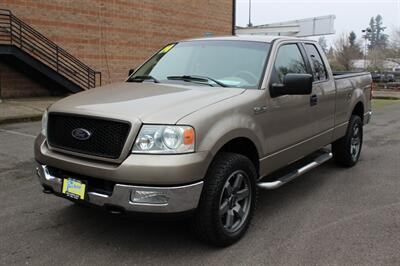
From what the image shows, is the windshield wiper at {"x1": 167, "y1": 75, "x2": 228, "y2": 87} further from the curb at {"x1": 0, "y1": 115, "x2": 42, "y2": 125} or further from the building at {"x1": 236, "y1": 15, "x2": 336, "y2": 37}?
the building at {"x1": 236, "y1": 15, "x2": 336, "y2": 37}

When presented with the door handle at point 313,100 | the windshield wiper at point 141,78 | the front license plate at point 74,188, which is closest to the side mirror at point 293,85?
the door handle at point 313,100

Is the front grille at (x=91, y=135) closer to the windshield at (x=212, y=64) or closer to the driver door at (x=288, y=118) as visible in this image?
the windshield at (x=212, y=64)

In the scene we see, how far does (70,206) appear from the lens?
470 cm

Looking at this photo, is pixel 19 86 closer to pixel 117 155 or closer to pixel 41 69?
pixel 41 69

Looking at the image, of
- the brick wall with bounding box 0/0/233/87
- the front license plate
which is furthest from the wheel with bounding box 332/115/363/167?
Answer: the brick wall with bounding box 0/0/233/87

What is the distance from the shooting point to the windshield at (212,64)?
14.5ft

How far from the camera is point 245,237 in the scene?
4016 millimetres

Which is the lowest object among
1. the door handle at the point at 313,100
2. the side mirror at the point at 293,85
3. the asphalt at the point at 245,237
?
the asphalt at the point at 245,237

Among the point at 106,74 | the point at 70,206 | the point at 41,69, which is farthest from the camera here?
the point at 106,74

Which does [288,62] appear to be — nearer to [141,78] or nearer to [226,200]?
[141,78]

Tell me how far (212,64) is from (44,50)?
13.6m

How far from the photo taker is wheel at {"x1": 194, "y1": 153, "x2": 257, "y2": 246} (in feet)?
11.6

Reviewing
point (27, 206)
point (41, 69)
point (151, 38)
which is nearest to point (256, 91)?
point (27, 206)

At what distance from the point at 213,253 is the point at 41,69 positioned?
548 inches
